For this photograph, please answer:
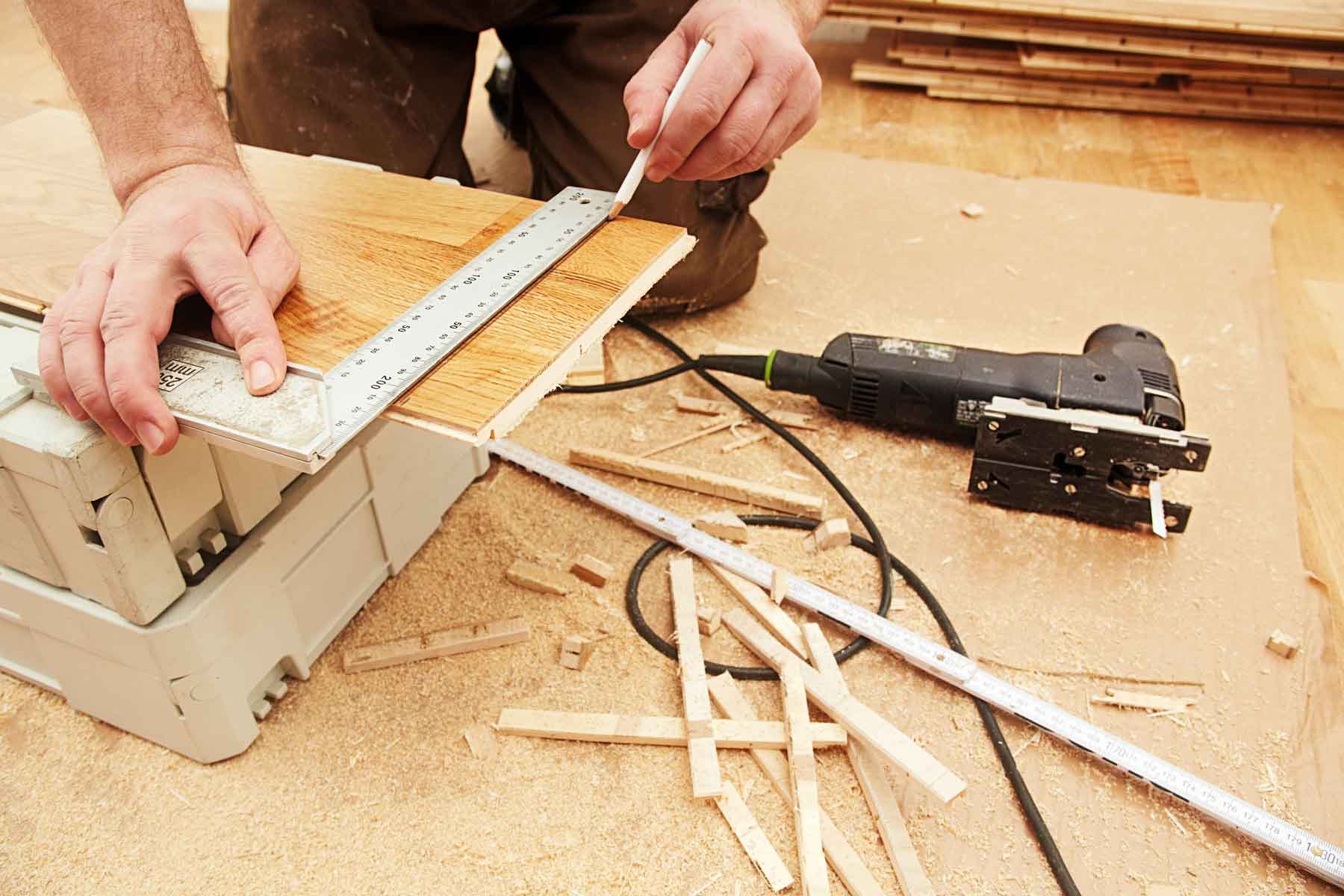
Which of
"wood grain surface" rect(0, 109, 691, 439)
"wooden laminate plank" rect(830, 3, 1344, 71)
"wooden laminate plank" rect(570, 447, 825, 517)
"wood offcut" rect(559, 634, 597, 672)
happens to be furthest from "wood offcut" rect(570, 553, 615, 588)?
"wooden laminate plank" rect(830, 3, 1344, 71)

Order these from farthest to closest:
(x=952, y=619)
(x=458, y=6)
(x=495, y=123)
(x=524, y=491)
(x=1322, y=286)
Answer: (x=495, y=123) → (x=1322, y=286) → (x=458, y=6) → (x=524, y=491) → (x=952, y=619)

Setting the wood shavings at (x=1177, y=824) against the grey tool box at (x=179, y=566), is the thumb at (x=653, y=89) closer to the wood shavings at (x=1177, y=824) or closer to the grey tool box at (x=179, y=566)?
the grey tool box at (x=179, y=566)

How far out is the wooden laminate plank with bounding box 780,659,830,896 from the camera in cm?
122

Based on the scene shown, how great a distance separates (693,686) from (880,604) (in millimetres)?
348

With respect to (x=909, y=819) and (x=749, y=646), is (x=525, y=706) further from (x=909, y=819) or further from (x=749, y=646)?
(x=909, y=819)

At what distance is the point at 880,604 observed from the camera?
5.12 feet

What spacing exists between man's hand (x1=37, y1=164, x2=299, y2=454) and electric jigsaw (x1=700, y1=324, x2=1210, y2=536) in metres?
1.01

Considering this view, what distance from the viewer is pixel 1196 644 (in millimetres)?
1528

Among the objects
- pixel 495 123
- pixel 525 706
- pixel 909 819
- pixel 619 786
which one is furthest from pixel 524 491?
pixel 495 123

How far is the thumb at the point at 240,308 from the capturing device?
3.59 feet

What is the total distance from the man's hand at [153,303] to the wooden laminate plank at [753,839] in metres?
0.78

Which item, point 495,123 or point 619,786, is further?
point 495,123

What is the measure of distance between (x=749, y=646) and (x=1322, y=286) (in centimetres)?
189

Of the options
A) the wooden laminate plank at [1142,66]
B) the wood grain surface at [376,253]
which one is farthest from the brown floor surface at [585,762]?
the wooden laminate plank at [1142,66]
